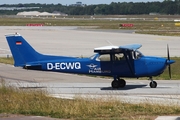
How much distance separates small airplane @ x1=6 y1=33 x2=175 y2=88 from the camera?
69.3ft

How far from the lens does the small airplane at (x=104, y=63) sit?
69.3ft

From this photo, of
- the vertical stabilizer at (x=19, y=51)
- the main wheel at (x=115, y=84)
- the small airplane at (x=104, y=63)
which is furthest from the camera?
the vertical stabilizer at (x=19, y=51)

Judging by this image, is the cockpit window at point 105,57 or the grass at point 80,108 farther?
the cockpit window at point 105,57

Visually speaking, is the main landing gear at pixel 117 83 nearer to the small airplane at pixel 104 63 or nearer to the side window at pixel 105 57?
the small airplane at pixel 104 63

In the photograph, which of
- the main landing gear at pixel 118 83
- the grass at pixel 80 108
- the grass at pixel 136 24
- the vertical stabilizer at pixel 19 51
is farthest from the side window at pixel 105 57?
the grass at pixel 136 24

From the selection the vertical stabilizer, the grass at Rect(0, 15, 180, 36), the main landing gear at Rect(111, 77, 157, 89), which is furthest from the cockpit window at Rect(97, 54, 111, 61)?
the grass at Rect(0, 15, 180, 36)

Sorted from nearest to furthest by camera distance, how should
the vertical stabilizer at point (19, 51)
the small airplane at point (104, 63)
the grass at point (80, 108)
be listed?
the grass at point (80, 108) < the small airplane at point (104, 63) < the vertical stabilizer at point (19, 51)

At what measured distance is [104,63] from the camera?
70.2ft

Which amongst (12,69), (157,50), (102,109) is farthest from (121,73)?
(157,50)

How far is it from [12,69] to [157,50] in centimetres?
1673

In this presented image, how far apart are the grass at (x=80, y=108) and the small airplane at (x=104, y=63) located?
518cm

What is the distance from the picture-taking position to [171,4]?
197750mm

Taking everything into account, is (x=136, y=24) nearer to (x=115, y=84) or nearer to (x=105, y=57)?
(x=105, y=57)

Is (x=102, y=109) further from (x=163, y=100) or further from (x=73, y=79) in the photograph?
(x=73, y=79)
